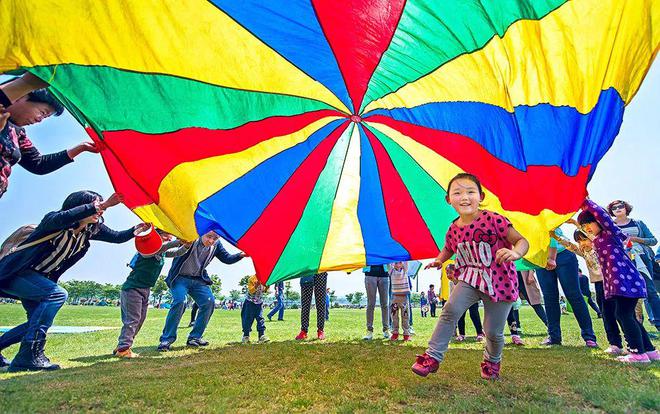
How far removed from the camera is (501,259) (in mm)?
2592

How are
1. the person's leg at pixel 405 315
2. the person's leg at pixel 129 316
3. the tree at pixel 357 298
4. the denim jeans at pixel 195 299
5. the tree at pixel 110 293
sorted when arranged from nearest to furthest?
the person's leg at pixel 129 316 < the denim jeans at pixel 195 299 < the person's leg at pixel 405 315 < the tree at pixel 110 293 < the tree at pixel 357 298

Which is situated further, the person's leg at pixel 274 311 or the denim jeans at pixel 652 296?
the person's leg at pixel 274 311

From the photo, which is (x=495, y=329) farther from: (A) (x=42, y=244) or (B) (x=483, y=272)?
(A) (x=42, y=244)

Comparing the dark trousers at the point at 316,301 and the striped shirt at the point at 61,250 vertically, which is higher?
the striped shirt at the point at 61,250

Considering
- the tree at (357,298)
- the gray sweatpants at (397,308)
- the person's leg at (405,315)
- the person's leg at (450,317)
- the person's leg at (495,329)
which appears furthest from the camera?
the tree at (357,298)

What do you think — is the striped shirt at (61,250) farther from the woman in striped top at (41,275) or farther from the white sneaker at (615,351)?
the white sneaker at (615,351)

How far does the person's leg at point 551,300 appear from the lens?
460 centimetres

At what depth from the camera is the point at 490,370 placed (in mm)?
2668

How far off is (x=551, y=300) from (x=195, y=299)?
4383 mm

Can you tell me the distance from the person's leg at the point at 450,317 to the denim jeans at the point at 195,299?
3330 millimetres

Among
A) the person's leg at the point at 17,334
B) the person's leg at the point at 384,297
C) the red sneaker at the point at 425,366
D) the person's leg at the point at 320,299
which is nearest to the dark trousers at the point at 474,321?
the person's leg at the point at 384,297

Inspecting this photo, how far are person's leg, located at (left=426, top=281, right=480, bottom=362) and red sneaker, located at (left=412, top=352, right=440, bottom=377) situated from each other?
0.09ft

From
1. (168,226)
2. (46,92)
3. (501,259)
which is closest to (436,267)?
(501,259)

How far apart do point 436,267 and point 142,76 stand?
Answer: 2503 millimetres
